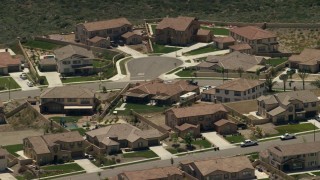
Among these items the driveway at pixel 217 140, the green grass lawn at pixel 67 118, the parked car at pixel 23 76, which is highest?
the parked car at pixel 23 76

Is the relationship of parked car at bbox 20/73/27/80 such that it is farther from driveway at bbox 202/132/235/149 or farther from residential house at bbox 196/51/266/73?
driveway at bbox 202/132/235/149

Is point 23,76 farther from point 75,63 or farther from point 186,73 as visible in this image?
point 186,73

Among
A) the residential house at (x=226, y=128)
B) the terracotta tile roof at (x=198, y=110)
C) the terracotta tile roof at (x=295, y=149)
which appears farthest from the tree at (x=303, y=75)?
the terracotta tile roof at (x=295, y=149)

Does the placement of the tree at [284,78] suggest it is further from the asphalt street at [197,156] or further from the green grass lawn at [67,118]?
the green grass lawn at [67,118]

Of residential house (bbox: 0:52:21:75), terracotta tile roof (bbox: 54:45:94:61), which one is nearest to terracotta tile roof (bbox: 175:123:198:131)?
terracotta tile roof (bbox: 54:45:94:61)

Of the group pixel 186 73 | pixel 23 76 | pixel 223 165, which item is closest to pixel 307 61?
pixel 186 73
